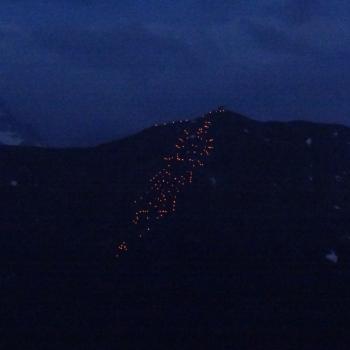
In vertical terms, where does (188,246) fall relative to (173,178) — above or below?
below

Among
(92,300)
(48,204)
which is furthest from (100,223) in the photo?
(92,300)

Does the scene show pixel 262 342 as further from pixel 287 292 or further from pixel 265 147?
pixel 265 147

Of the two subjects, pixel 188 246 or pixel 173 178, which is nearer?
pixel 188 246

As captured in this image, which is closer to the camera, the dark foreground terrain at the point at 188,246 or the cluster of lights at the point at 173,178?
the dark foreground terrain at the point at 188,246
